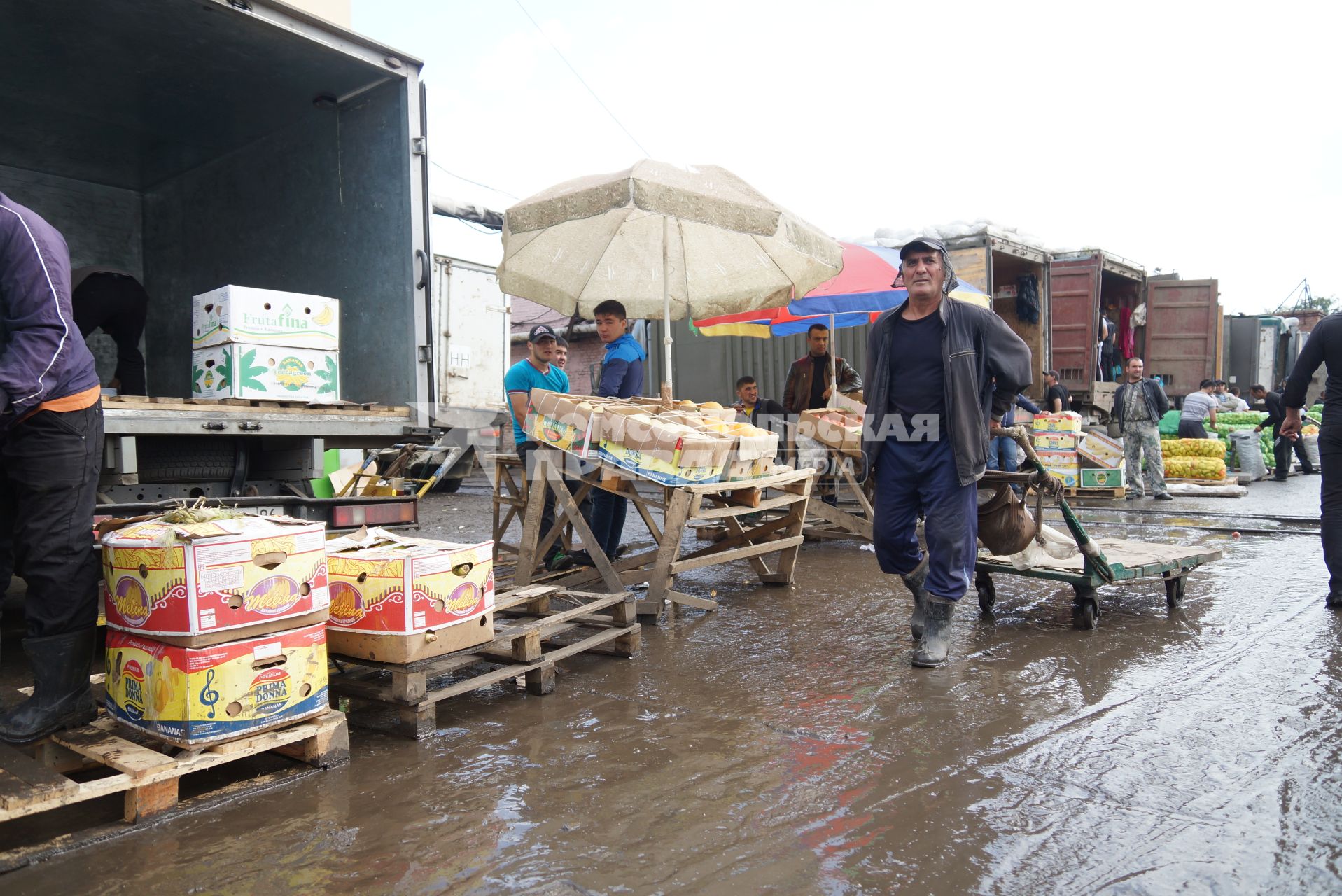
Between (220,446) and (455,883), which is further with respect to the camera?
(220,446)

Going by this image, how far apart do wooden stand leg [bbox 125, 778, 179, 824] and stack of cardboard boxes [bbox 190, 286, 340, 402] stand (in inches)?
105

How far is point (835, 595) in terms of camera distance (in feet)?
18.3

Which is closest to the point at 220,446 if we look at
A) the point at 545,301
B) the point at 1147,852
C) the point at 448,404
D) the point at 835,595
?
the point at 545,301

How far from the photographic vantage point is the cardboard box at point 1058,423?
11578 millimetres

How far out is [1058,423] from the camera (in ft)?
38.0

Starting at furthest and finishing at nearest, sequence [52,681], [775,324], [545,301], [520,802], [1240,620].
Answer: [775,324] → [545,301] → [1240,620] → [52,681] → [520,802]

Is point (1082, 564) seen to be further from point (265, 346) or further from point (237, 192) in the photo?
point (237, 192)

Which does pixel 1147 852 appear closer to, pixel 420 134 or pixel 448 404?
pixel 420 134

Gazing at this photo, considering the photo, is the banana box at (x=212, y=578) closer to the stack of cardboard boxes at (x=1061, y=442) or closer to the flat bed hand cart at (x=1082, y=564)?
the flat bed hand cart at (x=1082, y=564)

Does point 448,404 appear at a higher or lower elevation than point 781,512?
higher

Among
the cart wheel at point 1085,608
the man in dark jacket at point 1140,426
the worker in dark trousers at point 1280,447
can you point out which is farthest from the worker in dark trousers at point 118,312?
the worker in dark trousers at point 1280,447

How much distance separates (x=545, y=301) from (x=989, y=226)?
7733 millimetres

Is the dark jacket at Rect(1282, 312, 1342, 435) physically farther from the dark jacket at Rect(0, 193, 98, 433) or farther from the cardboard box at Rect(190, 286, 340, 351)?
the dark jacket at Rect(0, 193, 98, 433)

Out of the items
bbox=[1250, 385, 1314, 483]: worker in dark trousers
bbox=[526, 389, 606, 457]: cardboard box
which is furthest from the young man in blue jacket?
bbox=[1250, 385, 1314, 483]: worker in dark trousers
